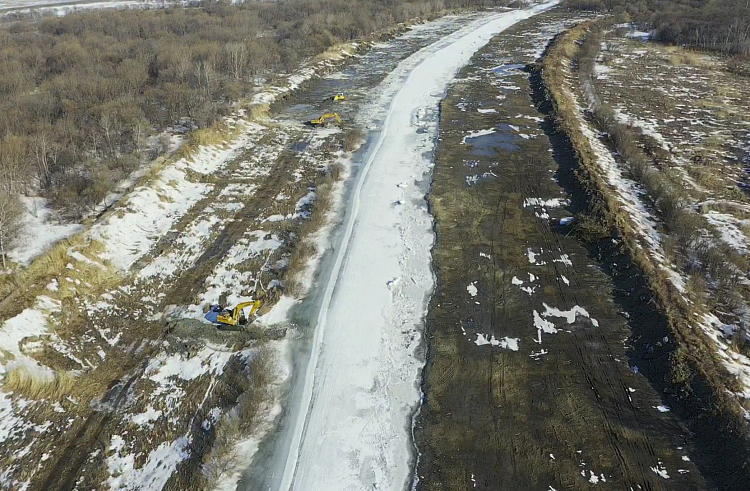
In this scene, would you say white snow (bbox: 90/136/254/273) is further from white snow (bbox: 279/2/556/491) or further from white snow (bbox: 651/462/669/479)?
white snow (bbox: 651/462/669/479)

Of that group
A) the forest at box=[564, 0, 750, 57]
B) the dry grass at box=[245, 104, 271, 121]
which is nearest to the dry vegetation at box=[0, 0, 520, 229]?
the dry grass at box=[245, 104, 271, 121]

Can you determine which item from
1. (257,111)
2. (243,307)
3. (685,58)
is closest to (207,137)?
(257,111)

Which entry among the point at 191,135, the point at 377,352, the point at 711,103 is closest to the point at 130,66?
the point at 191,135

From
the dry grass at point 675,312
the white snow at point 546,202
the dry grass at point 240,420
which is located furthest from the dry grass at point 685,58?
the dry grass at point 240,420

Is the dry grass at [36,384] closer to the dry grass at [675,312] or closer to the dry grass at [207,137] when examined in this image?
the dry grass at [207,137]

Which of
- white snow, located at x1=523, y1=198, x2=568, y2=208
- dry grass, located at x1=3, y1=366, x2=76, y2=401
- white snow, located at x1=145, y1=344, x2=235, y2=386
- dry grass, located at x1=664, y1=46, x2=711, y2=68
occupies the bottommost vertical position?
white snow, located at x1=145, y1=344, x2=235, y2=386

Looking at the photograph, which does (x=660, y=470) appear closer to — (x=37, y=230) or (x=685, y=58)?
(x=37, y=230)
